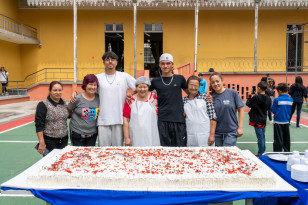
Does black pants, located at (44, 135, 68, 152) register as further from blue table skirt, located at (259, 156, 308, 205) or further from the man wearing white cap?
blue table skirt, located at (259, 156, 308, 205)

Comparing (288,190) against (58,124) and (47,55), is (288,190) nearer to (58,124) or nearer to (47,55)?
(58,124)

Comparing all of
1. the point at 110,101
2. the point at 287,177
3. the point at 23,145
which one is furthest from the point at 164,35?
the point at 287,177

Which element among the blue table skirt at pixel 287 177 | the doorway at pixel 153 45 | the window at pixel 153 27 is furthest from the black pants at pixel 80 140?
the window at pixel 153 27

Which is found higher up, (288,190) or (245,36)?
(245,36)

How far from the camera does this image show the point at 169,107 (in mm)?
3410

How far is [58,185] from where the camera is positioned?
2.18 metres

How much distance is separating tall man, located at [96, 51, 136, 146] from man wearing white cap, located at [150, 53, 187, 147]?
20.4 inches

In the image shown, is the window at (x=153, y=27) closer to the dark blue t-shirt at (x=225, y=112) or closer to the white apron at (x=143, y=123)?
the dark blue t-shirt at (x=225, y=112)

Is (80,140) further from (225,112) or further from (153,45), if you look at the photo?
(153,45)

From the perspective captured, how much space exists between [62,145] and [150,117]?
1255mm

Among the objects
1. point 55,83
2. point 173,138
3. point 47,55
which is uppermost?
point 47,55

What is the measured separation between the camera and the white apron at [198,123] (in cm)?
341

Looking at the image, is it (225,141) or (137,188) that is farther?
(225,141)

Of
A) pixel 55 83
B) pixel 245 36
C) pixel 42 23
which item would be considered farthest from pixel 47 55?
pixel 55 83
